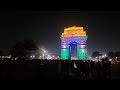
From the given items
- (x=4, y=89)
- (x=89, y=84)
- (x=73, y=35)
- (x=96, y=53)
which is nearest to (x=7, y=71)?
(x=4, y=89)

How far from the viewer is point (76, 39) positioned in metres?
41.4

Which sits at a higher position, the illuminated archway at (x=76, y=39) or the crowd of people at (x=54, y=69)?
the illuminated archway at (x=76, y=39)

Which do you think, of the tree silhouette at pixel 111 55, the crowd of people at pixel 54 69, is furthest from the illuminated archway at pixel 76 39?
the crowd of people at pixel 54 69

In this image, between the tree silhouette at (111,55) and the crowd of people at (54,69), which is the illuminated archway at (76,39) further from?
the crowd of people at (54,69)

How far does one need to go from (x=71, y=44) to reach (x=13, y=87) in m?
38.0

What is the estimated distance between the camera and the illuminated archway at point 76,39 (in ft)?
135

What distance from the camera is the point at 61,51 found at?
44281 mm

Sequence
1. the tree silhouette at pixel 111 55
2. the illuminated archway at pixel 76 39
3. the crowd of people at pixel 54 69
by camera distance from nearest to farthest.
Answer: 1. the crowd of people at pixel 54 69
2. the illuminated archway at pixel 76 39
3. the tree silhouette at pixel 111 55

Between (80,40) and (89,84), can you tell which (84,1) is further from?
(80,40)

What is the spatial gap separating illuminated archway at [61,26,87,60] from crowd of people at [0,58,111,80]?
101ft

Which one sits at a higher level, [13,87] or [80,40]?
[80,40]

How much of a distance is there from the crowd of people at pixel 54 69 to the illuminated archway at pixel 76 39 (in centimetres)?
3082

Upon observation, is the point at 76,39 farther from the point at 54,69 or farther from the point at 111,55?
the point at 54,69

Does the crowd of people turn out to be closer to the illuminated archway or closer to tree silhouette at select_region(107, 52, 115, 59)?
the illuminated archway
